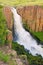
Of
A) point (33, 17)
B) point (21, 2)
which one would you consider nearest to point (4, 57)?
point (33, 17)

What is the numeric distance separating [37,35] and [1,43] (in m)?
12.5

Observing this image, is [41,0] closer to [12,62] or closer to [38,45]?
[38,45]

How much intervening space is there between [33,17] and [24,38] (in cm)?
488

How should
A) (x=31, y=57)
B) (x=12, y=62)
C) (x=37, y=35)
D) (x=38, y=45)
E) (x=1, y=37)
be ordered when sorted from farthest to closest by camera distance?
(x=37, y=35), (x=38, y=45), (x=31, y=57), (x=1, y=37), (x=12, y=62)

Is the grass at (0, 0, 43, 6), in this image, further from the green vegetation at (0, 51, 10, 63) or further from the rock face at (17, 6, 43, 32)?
the green vegetation at (0, 51, 10, 63)

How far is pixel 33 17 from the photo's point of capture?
31.3 meters

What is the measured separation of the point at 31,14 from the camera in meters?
31.1

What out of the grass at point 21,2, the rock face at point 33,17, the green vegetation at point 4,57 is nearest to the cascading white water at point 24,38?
the rock face at point 33,17

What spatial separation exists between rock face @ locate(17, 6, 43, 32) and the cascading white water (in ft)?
3.71

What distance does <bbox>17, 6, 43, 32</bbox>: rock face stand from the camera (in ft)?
101

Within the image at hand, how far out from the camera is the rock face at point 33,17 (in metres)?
30.8

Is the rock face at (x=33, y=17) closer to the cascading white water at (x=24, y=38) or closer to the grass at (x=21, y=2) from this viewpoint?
the cascading white water at (x=24, y=38)

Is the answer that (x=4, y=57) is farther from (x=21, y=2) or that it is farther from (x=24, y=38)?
(x=21, y=2)

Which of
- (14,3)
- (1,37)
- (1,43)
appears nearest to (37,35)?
(14,3)
